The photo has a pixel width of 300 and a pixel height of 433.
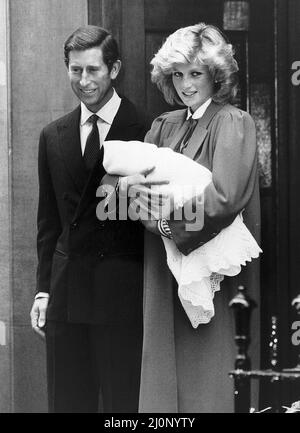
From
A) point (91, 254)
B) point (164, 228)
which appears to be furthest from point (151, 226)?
point (91, 254)

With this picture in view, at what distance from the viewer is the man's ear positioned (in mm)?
5773

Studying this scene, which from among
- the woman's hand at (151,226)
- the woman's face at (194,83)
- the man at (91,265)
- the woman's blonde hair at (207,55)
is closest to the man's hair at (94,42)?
the man at (91,265)

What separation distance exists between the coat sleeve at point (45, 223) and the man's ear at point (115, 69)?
0.54m

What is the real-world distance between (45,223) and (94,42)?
41.0 inches

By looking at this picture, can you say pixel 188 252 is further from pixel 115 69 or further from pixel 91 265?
pixel 115 69

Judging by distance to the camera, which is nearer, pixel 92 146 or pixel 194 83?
pixel 194 83

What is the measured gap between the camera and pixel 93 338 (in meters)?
5.70

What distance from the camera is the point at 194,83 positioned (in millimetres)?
5492

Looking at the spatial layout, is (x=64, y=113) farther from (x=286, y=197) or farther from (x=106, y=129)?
(x=286, y=197)

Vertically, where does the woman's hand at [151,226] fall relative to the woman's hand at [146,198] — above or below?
below

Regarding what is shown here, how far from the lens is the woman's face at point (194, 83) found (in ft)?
18.0

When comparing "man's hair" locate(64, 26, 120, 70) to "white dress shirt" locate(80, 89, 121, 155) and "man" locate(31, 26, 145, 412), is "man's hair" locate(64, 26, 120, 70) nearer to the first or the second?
"man" locate(31, 26, 145, 412)

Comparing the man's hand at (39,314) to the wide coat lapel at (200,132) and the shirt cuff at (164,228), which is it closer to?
the shirt cuff at (164,228)
